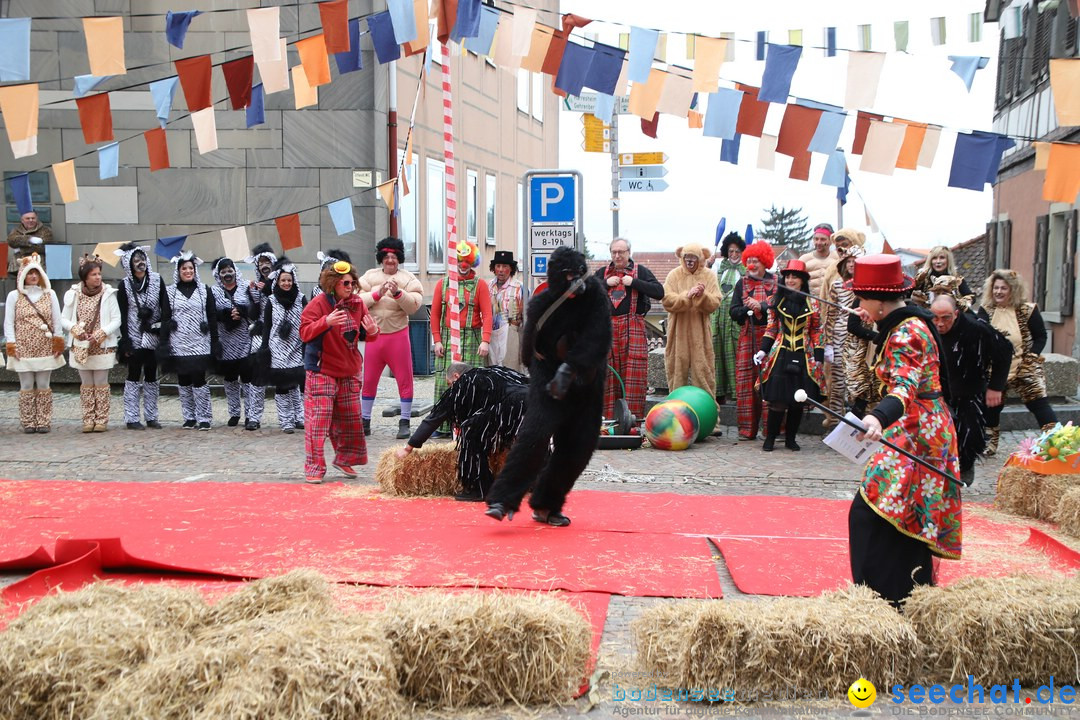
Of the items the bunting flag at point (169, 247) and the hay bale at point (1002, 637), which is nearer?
the hay bale at point (1002, 637)

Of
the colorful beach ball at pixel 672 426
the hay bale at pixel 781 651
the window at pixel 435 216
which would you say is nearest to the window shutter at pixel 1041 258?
the colorful beach ball at pixel 672 426

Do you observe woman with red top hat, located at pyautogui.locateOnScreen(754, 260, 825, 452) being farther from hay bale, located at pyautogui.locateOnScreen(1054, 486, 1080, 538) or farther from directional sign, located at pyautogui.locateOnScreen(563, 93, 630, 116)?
directional sign, located at pyautogui.locateOnScreen(563, 93, 630, 116)

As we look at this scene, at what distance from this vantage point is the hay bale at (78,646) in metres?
3.62

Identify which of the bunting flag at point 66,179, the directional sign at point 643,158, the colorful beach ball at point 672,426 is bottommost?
the colorful beach ball at point 672,426

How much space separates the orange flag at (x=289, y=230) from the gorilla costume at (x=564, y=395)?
253 inches

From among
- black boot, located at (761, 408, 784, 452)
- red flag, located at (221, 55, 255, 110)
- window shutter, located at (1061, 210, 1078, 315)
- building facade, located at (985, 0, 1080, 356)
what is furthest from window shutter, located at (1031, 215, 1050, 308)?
red flag, located at (221, 55, 255, 110)

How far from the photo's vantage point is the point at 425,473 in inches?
327

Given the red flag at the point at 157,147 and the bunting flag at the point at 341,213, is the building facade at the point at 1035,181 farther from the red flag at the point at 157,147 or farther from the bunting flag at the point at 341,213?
the red flag at the point at 157,147

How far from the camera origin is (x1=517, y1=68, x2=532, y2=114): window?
26.9 metres

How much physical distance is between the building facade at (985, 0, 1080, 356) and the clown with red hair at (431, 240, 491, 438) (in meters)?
8.94

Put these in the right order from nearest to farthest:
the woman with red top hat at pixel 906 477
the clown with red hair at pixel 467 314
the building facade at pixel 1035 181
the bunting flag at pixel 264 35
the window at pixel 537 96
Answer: the woman with red top hat at pixel 906 477, the bunting flag at pixel 264 35, the clown with red hair at pixel 467 314, the building facade at pixel 1035 181, the window at pixel 537 96

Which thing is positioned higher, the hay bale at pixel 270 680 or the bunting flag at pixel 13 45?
the bunting flag at pixel 13 45

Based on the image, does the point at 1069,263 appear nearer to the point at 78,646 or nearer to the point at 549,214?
the point at 549,214

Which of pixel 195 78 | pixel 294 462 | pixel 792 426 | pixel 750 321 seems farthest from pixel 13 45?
pixel 792 426
